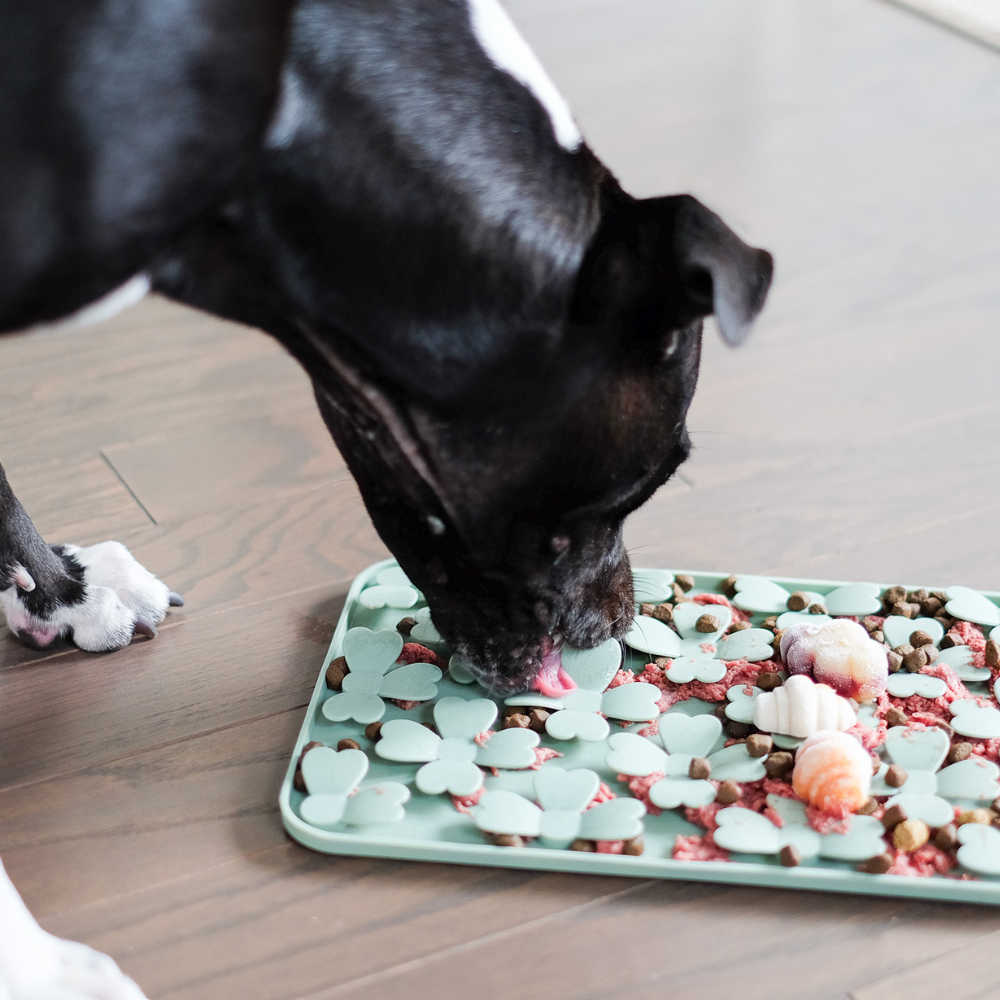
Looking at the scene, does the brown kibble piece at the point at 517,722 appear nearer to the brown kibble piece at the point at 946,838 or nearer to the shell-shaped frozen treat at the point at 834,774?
the shell-shaped frozen treat at the point at 834,774

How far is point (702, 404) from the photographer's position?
6.32ft

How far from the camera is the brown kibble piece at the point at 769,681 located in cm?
125

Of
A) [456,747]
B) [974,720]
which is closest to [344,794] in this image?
[456,747]

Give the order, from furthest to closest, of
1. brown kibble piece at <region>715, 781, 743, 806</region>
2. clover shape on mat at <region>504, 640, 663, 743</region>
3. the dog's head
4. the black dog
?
clover shape on mat at <region>504, 640, 663, 743</region>, brown kibble piece at <region>715, 781, 743, 806</region>, the dog's head, the black dog

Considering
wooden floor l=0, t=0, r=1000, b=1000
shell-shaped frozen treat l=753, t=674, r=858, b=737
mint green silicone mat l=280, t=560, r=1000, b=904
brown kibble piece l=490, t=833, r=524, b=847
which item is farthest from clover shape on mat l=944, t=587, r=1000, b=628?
brown kibble piece l=490, t=833, r=524, b=847

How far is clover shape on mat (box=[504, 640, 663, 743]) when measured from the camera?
4.00 ft

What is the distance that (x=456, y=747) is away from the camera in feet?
3.93

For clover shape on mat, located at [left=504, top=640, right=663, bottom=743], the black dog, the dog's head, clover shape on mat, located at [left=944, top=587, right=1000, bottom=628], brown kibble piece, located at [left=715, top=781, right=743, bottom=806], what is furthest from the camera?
clover shape on mat, located at [left=944, top=587, right=1000, bottom=628]

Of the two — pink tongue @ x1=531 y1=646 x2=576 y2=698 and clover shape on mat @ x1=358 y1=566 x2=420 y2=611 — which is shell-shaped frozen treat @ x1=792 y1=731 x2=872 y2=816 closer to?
pink tongue @ x1=531 y1=646 x2=576 y2=698

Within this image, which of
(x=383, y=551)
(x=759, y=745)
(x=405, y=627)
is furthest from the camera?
(x=383, y=551)

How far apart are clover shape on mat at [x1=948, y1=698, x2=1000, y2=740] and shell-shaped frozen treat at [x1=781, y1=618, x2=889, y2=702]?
72mm

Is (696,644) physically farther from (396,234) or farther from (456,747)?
(396,234)

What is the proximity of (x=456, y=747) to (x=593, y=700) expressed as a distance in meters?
0.15

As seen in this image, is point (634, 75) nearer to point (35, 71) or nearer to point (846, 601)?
point (846, 601)
